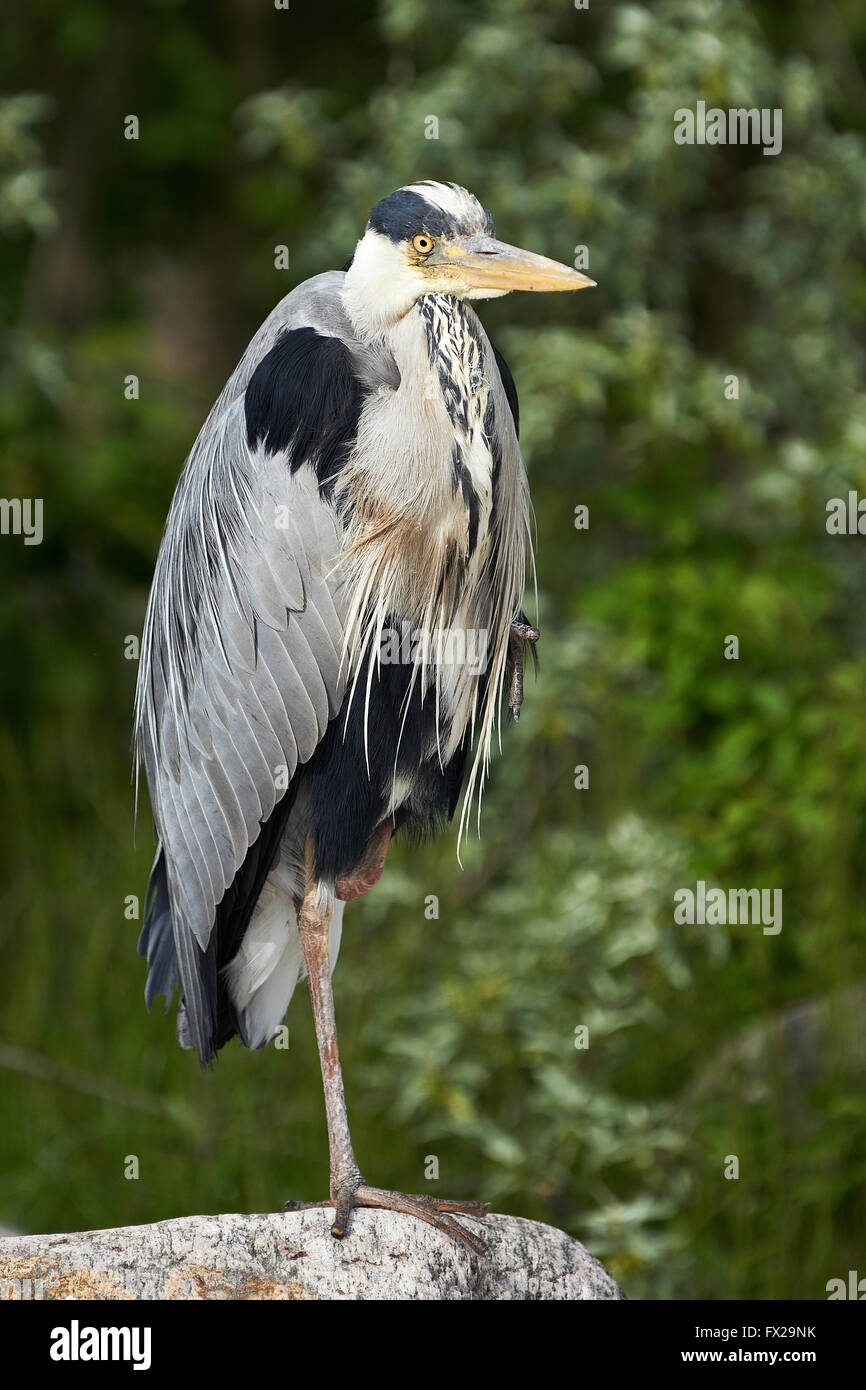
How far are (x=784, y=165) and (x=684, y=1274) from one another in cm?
327

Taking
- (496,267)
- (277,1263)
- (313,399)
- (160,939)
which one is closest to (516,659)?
(313,399)

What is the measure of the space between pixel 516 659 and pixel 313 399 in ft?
2.06

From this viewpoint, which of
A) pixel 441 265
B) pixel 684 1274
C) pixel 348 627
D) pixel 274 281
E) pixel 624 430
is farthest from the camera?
pixel 274 281

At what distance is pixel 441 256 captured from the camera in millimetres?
2516

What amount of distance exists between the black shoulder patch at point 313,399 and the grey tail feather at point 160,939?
0.89m

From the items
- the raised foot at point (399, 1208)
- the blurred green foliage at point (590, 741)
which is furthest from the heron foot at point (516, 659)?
the blurred green foliage at point (590, 741)

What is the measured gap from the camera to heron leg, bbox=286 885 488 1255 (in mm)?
2754

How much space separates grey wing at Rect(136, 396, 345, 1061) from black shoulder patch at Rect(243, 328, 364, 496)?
0.11ft

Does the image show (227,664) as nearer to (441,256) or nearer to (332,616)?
(332,616)

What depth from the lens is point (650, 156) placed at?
15.2 ft

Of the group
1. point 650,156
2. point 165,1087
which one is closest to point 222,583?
point 165,1087

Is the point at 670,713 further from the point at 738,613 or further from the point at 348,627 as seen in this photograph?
the point at 348,627

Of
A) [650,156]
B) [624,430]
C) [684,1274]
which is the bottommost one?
[684,1274]

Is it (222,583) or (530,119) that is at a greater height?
(530,119)
